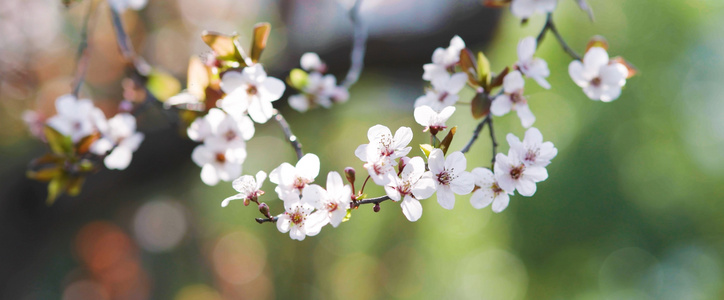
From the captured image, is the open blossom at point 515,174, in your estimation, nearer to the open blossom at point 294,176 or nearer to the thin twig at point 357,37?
the open blossom at point 294,176

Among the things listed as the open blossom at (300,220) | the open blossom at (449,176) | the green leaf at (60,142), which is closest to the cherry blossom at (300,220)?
the open blossom at (300,220)

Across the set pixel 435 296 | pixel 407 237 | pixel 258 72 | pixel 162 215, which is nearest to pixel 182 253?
pixel 162 215

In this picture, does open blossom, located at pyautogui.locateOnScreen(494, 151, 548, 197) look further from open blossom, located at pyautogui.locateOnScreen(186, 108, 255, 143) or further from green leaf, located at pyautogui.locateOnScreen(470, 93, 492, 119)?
open blossom, located at pyautogui.locateOnScreen(186, 108, 255, 143)

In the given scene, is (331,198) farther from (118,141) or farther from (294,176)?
(118,141)

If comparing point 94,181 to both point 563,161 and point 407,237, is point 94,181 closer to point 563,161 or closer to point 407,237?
point 563,161

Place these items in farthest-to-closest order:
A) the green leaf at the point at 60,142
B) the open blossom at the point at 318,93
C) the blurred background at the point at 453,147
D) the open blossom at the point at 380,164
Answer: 1. the blurred background at the point at 453,147
2. the open blossom at the point at 318,93
3. the green leaf at the point at 60,142
4. the open blossom at the point at 380,164

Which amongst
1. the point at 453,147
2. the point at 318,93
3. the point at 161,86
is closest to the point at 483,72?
the point at 318,93
